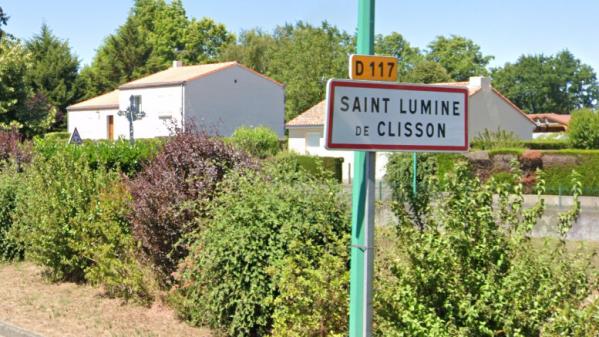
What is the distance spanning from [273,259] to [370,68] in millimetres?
3023

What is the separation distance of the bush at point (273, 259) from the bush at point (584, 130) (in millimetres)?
35535

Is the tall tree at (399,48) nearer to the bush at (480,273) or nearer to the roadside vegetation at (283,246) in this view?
the roadside vegetation at (283,246)

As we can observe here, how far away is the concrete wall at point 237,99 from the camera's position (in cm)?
5342

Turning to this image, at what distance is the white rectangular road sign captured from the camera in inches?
160

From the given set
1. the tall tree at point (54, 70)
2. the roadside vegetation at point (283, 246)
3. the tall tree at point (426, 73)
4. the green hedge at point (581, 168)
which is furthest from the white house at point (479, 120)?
the roadside vegetation at point (283, 246)

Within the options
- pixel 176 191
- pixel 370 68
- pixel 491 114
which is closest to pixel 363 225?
pixel 370 68

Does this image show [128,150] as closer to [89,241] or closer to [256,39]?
[89,241]

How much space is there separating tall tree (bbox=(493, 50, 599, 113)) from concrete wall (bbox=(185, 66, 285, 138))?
202 feet

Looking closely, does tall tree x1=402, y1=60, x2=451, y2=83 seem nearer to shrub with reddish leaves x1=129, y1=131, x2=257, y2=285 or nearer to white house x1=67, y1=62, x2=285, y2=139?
white house x1=67, y1=62, x2=285, y2=139

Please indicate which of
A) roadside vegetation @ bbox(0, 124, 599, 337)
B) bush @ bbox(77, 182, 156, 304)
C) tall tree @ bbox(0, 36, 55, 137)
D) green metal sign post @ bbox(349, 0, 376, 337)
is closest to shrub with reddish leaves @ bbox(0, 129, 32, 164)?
roadside vegetation @ bbox(0, 124, 599, 337)

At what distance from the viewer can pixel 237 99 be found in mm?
56062

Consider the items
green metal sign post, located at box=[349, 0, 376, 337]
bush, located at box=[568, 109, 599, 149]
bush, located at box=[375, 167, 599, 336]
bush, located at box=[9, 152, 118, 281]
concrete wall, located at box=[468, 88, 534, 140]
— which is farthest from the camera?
concrete wall, located at box=[468, 88, 534, 140]

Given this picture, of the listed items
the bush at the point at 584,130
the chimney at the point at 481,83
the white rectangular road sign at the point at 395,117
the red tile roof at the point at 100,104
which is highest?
the chimney at the point at 481,83

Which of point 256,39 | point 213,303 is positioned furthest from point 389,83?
point 256,39
